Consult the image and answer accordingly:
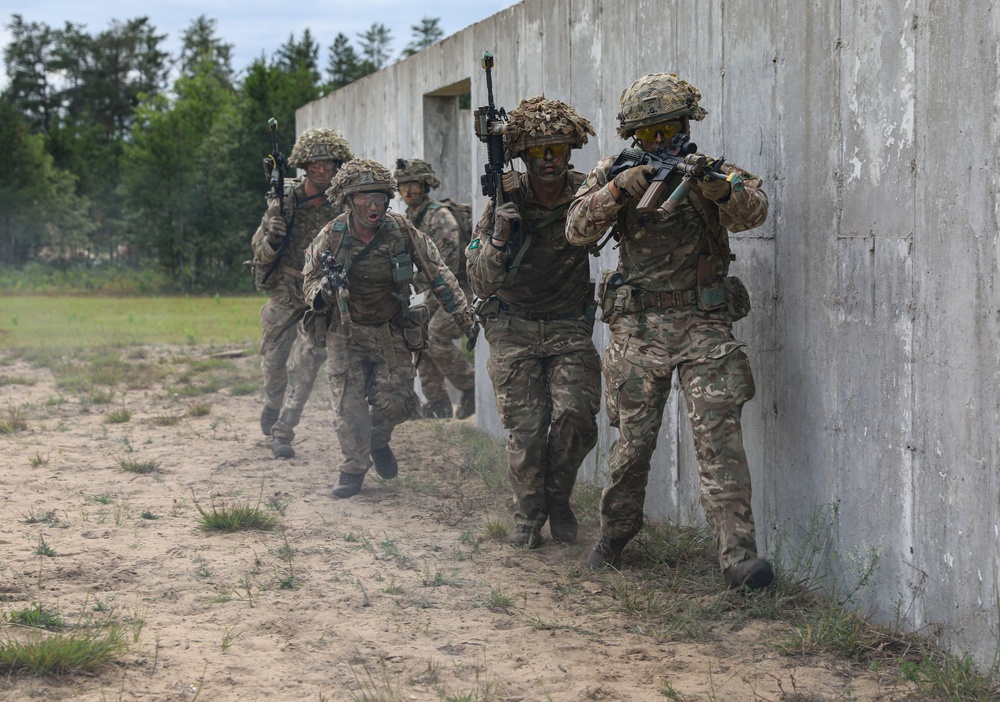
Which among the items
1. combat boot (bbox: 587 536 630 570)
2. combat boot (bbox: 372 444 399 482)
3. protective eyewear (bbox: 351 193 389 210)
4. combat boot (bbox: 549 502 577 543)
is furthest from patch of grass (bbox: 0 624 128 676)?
protective eyewear (bbox: 351 193 389 210)

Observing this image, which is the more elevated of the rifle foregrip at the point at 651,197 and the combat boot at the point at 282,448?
the rifle foregrip at the point at 651,197

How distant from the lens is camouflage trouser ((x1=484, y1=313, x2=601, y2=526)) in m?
5.97

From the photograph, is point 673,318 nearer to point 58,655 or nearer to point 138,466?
point 58,655

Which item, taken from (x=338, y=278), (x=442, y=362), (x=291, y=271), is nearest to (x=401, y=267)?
(x=338, y=278)

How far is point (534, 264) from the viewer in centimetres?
605

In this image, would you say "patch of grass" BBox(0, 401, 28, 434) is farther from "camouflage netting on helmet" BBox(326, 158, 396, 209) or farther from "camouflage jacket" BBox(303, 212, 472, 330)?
"camouflage netting on helmet" BBox(326, 158, 396, 209)

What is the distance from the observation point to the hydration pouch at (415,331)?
295 inches

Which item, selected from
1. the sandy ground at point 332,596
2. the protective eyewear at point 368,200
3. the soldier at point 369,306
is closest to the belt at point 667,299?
the sandy ground at point 332,596

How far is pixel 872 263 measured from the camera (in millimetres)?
4566

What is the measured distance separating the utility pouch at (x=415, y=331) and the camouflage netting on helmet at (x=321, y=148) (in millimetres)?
1482

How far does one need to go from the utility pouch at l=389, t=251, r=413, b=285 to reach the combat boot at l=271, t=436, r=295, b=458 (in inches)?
73.2

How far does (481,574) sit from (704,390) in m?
1.48

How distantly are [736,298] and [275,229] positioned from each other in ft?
14.7

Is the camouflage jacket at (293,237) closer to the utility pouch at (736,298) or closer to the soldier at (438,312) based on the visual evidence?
the soldier at (438,312)
